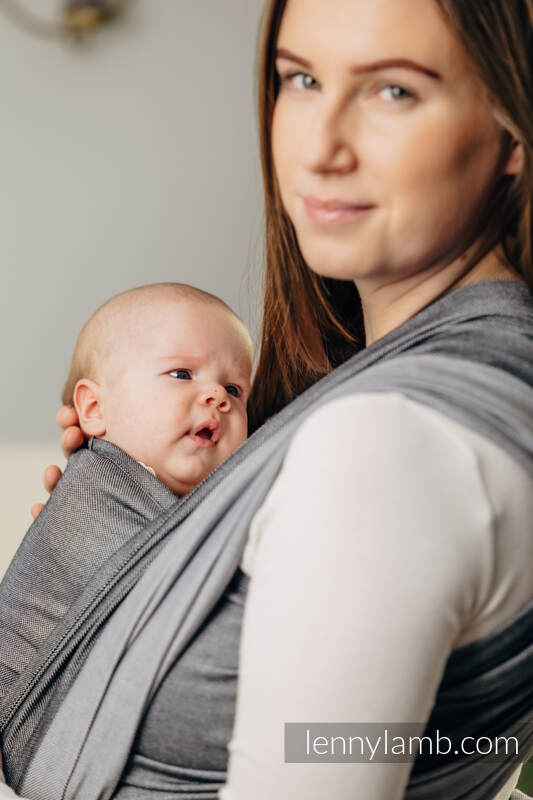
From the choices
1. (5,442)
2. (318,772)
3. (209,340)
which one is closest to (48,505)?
(209,340)

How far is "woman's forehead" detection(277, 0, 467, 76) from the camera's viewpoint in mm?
929

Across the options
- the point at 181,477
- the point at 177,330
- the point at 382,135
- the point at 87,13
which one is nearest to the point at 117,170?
the point at 87,13

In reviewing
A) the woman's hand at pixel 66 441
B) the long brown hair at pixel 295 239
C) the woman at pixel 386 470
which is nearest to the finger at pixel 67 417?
the woman's hand at pixel 66 441

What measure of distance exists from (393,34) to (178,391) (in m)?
0.74

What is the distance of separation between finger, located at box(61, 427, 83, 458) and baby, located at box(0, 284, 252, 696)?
2 cm

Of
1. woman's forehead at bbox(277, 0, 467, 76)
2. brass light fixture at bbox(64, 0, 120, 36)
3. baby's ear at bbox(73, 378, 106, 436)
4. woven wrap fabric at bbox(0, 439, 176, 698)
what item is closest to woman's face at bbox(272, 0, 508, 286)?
woman's forehead at bbox(277, 0, 467, 76)

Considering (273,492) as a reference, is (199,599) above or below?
below

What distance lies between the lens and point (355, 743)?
81 cm

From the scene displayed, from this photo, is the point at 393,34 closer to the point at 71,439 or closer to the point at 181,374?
the point at 181,374

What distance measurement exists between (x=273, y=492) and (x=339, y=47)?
41cm

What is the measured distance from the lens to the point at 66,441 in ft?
5.19

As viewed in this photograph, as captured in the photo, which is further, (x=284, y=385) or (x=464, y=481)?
(x=284, y=385)

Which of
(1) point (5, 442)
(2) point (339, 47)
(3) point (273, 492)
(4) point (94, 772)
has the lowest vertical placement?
(1) point (5, 442)

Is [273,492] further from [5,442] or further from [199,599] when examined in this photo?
[5,442]
